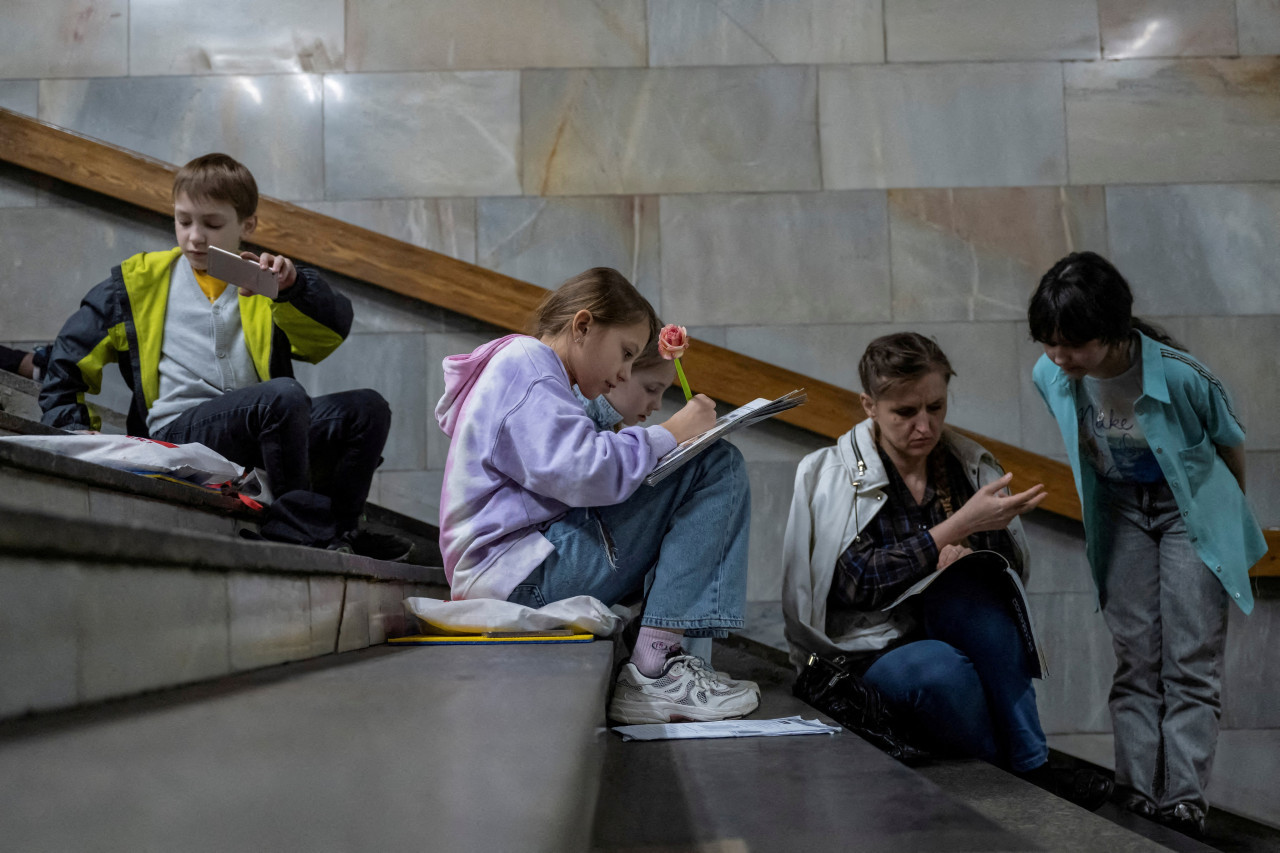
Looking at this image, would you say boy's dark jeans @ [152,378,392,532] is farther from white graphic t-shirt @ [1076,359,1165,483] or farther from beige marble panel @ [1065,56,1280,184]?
beige marble panel @ [1065,56,1280,184]

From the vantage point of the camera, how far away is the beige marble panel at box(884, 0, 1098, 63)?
3258mm

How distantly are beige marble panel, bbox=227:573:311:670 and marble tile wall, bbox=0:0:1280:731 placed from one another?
2.05m

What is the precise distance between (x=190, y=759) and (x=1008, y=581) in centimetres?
177

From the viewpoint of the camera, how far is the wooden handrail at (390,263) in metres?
2.94

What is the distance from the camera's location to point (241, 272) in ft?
6.66

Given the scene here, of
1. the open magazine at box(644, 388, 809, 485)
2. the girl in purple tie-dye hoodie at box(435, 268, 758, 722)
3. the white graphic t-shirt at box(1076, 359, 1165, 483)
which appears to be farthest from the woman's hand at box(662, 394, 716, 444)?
the white graphic t-shirt at box(1076, 359, 1165, 483)

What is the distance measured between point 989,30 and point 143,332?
2.75 m

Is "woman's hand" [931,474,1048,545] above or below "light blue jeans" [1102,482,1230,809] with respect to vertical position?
above

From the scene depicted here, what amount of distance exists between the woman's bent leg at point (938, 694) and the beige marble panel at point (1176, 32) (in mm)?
2442

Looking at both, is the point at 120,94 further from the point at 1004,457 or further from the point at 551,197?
the point at 1004,457

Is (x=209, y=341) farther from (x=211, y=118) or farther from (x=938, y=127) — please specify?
(x=938, y=127)

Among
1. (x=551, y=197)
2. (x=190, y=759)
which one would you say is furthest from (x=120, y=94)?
(x=190, y=759)

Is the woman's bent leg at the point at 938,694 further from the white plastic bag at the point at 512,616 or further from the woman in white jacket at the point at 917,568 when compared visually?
the white plastic bag at the point at 512,616

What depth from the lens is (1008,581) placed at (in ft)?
6.35
